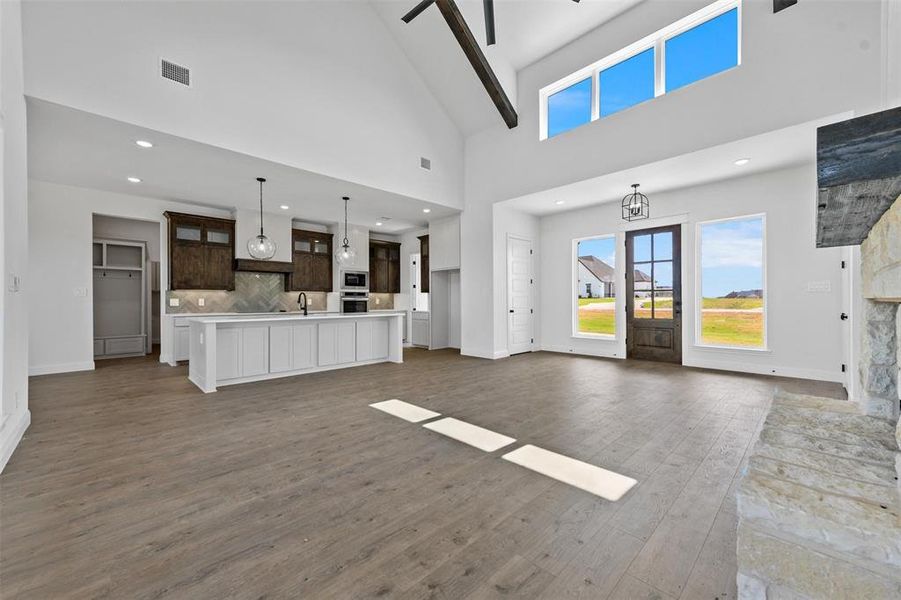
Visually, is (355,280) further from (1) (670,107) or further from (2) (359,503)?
(2) (359,503)

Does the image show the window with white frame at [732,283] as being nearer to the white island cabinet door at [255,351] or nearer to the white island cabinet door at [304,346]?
the white island cabinet door at [304,346]

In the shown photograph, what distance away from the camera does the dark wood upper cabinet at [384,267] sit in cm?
940

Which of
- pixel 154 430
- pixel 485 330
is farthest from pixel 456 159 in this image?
pixel 154 430

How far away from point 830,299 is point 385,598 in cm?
631

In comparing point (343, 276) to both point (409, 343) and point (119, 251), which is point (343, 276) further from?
point (119, 251)

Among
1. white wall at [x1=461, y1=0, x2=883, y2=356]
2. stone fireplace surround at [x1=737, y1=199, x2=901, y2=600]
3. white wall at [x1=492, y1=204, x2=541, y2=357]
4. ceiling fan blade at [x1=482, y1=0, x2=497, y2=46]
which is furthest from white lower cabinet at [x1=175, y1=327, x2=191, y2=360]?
stone fireplace surround at [x1=737, y1=199, x2=901, y2=600]

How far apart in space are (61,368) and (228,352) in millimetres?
3401

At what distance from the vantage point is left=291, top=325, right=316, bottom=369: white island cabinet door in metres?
5.44

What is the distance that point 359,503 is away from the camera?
200cm

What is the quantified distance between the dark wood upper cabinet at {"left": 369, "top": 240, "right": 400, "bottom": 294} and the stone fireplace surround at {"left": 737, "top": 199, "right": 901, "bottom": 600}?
341 inches

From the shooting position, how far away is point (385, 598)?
53.3 inches

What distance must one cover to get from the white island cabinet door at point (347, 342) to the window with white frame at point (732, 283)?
5.65m

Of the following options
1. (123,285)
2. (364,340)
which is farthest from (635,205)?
(123,285)

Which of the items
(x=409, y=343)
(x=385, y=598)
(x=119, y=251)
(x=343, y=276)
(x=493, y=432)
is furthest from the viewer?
(x=409, y=343)
